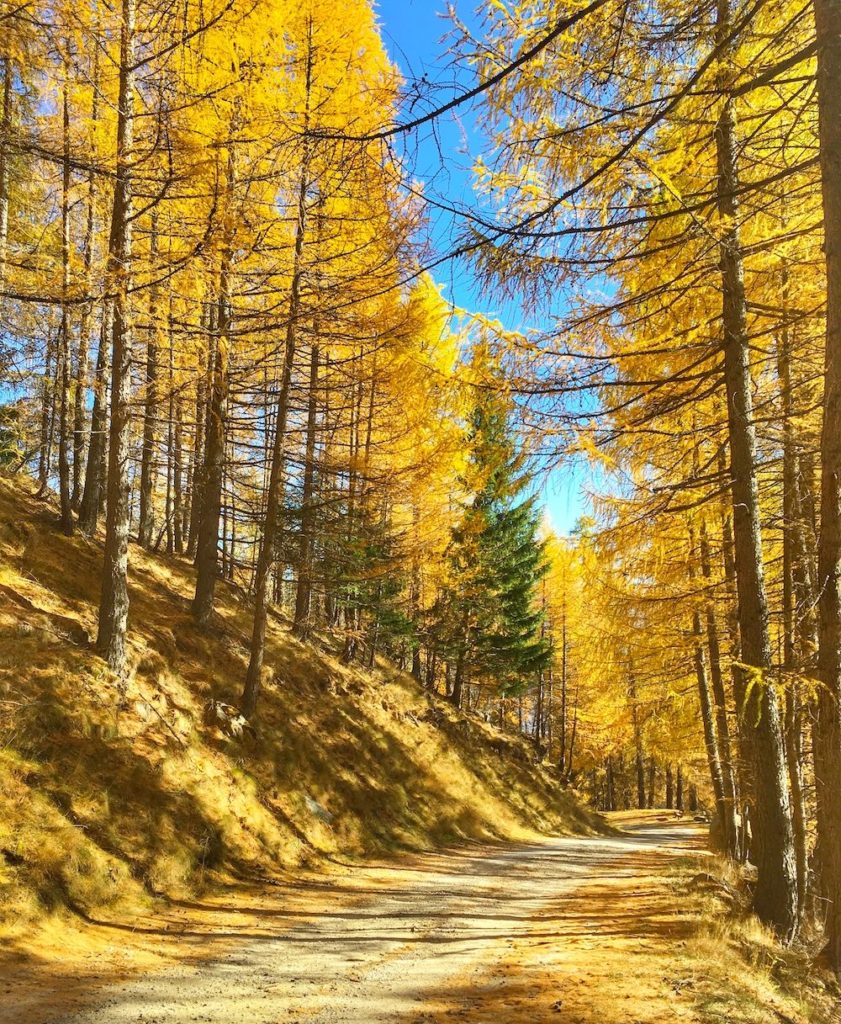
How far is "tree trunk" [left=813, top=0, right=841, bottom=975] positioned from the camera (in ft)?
12.3

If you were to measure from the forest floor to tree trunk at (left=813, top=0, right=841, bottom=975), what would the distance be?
1.34 meters

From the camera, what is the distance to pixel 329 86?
10703mm

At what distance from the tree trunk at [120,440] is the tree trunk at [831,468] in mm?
7194

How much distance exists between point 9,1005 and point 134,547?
1151cm

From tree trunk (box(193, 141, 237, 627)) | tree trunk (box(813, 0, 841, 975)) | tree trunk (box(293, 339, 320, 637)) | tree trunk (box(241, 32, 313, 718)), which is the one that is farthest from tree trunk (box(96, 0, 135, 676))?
tree trunk (box(813, 0, 841, 975))

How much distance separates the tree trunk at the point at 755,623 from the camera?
246 inches

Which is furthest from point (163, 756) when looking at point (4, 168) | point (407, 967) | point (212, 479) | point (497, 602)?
point (497, 602)

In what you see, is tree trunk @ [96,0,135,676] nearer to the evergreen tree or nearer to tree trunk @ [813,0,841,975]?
tree trunk @ [813,0,841,975]

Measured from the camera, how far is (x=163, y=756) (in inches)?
312

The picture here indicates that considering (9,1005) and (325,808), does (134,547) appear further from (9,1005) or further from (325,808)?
(9,1005)

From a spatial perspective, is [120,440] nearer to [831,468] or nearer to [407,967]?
[407,967]

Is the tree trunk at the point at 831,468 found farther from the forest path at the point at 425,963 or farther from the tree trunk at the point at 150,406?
the tree trunk at the point at 150,406

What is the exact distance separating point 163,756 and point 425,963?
4.19 meters

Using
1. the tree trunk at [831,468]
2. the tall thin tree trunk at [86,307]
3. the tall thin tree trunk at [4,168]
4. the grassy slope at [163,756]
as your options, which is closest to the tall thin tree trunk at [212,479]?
the grassy slope at [163,756]
